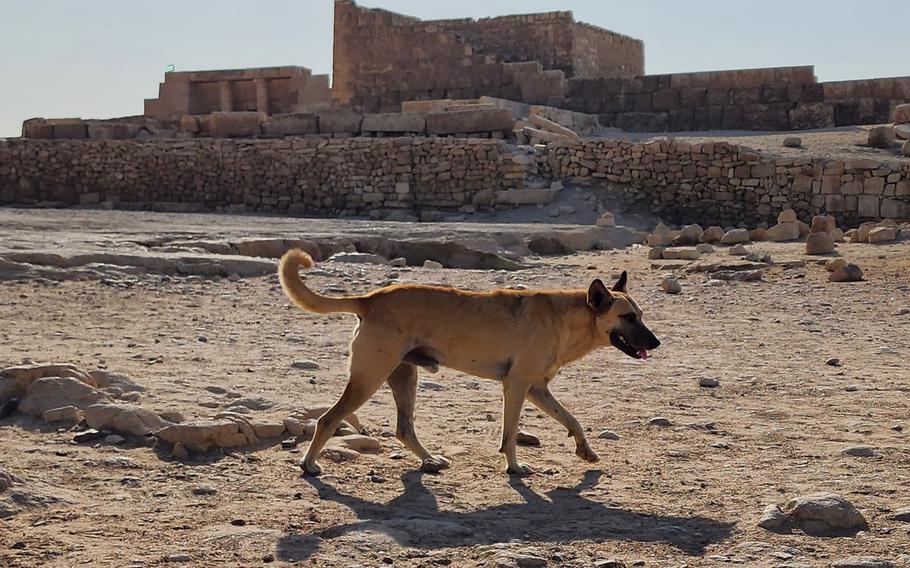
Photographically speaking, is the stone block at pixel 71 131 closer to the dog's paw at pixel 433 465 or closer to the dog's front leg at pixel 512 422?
the dog's paw at pixel 433 465

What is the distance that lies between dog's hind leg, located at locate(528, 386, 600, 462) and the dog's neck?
0.18 m

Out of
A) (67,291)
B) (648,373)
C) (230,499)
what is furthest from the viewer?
(67,291)

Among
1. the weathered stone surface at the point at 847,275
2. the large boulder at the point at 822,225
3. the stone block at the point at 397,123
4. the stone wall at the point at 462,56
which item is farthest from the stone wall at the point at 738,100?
the weathered stone surface at the point at 847,275

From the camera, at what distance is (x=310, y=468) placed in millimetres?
5582

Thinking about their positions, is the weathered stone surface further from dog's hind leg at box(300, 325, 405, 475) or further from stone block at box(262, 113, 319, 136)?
stone block at box(262, 113, 319, 136)

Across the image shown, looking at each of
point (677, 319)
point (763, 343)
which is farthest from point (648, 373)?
point (677, 319)

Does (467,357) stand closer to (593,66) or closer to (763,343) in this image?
(763,343)

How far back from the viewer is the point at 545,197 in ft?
68.0

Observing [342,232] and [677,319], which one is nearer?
[677,319]

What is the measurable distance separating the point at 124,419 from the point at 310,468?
1.08 m

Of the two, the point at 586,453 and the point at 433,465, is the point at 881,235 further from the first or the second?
the point at 433,465

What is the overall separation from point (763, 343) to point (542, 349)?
4016 mm

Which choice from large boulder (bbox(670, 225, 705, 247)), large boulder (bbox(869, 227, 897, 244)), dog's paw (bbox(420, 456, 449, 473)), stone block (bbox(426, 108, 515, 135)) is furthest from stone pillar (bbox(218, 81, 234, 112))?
dog's paw (bbox(420, 456, 449, 473))

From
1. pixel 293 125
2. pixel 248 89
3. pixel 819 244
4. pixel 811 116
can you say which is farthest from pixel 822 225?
pixel 248 89
